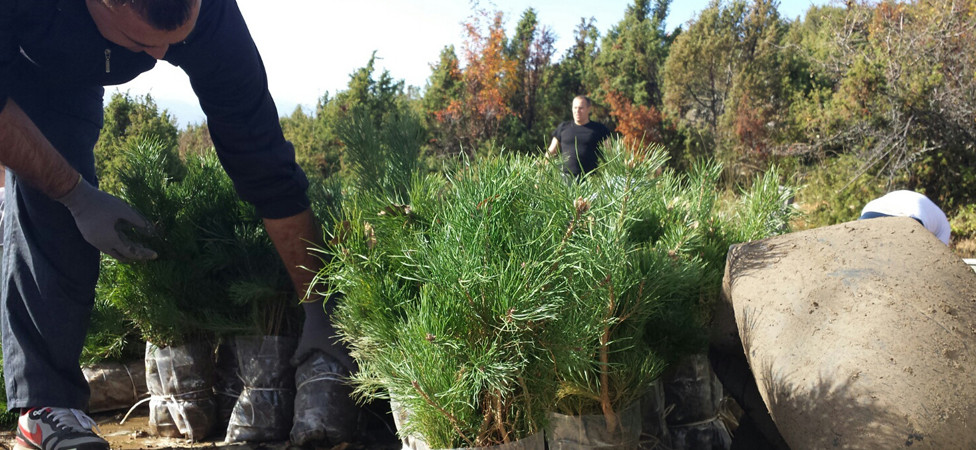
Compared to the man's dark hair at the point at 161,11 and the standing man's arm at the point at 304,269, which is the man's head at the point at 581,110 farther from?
the man's dark hair at the point at 161,11

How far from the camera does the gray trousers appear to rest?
1.76 meters

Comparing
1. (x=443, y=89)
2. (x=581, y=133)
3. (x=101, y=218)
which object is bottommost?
(x=101, y=218)

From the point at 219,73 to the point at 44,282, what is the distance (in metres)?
0.71

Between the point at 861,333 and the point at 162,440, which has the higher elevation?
the point at 861,333

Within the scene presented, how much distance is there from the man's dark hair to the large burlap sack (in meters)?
1.38

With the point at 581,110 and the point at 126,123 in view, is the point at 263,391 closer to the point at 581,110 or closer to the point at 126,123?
the point at 126,123

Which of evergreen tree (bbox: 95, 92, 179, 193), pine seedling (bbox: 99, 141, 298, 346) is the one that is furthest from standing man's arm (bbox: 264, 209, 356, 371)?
evergreen tree (bbox: 95, 92, 179, 193)

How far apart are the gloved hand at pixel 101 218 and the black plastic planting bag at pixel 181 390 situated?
0.41 metres

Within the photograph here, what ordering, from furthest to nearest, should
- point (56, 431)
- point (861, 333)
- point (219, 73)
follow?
1. point (219, 73)
2. point (56, 431)
3. point (861, 333)

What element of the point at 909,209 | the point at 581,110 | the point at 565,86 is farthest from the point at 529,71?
the point at 909,209

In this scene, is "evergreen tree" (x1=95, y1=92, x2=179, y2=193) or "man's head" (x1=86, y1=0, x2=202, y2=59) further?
"evergreen tree" (x1=95, y1=92, x2=179, y2=193)

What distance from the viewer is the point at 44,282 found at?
5.82 feet

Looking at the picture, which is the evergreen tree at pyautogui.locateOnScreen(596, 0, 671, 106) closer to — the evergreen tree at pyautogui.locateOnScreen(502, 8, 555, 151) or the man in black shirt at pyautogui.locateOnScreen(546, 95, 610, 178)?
the evergreen tree at pyautogui.locateOnScreen(502, 8, 555, 151)

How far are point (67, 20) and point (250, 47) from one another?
0.44 meters
